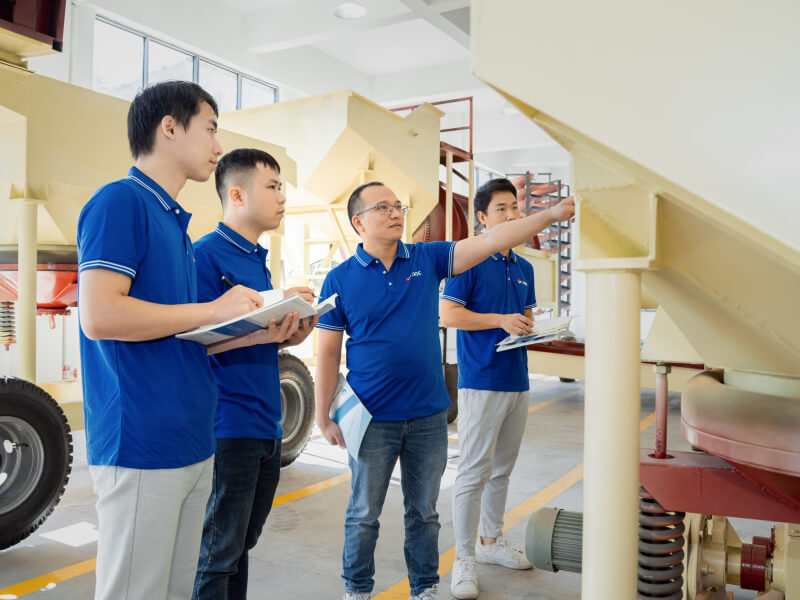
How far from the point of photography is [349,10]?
11.4 m

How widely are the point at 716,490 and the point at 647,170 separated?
1.29m

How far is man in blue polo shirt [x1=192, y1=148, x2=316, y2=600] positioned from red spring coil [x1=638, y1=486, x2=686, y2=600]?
1.20 m

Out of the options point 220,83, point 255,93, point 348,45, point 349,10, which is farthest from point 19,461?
point 348,45

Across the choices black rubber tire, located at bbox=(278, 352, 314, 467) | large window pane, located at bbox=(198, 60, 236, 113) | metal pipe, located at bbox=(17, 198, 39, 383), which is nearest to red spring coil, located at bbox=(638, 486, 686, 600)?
metal pipe, located at bbox=(17, 198, 39, 383)

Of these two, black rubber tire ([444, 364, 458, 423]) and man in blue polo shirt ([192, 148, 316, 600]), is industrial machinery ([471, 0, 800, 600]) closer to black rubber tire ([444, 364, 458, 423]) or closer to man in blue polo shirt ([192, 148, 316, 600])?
man in blue polo shirt ([192, 148, 316, 600])

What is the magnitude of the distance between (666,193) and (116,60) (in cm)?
1148

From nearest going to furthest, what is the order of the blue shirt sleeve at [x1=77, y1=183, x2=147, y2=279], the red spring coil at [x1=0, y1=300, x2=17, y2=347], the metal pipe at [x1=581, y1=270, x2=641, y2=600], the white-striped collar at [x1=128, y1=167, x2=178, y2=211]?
the metal pipe at [x1=581, y1=270, x2=641, y2=600] → the blue shirt sleeve at [x1=77, y1=183, x2=147, y2=279] → the white-striped collar at [x1=128, y1=167, x2=178, y2=211] → the red spring coil at [x1=0, y1=300, x2=17, y2=347]

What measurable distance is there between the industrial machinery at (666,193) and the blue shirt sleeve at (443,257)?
1093 millimetres

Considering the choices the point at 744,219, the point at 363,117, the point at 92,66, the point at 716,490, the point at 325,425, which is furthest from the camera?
the point at 92,66

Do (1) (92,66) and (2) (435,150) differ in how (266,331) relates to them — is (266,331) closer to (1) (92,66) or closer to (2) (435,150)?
(2) (435,150)

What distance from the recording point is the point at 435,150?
24.8 feet

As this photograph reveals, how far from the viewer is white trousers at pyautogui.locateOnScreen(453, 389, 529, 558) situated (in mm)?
3023

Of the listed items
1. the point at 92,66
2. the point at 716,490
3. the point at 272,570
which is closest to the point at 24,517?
the point at 272,570

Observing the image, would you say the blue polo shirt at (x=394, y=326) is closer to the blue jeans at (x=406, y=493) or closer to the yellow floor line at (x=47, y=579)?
the blue jeans at (x=406, y=493)
